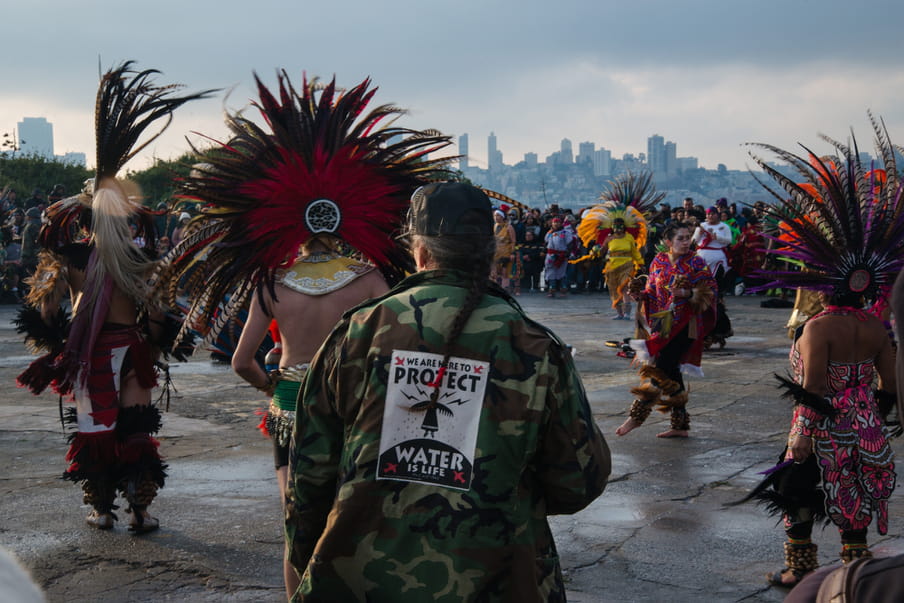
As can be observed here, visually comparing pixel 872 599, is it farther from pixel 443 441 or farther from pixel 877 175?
pixel 877 175

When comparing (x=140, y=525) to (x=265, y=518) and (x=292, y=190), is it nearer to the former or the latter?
(x=265, y=518)

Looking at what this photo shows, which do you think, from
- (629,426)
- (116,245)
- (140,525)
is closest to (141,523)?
(140,525)

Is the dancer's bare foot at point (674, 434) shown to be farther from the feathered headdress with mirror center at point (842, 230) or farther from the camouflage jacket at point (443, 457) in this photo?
the camouflage jacket at point (443, 457)

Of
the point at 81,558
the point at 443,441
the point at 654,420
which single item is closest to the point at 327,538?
the point at 443,441

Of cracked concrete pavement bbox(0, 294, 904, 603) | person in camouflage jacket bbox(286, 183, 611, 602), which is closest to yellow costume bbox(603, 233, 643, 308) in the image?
cracked concrete pavement bbox(0, 294, 904, 603)

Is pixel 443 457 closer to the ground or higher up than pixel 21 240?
closer to the ground

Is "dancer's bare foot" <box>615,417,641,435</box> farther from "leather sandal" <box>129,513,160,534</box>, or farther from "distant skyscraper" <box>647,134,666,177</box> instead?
"distant skyscraper" <box>647,134,666,177</box>

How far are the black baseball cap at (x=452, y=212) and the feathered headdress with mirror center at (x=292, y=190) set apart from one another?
1825 millimetres

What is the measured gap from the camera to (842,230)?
17.2 ft

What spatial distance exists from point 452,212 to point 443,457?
0.67m

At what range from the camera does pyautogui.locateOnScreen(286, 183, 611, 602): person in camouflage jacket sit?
2.59 metres

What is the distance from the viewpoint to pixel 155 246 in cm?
614

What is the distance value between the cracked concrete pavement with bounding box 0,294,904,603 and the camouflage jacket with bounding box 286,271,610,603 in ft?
7.72

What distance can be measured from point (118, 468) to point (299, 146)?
2.36 m
